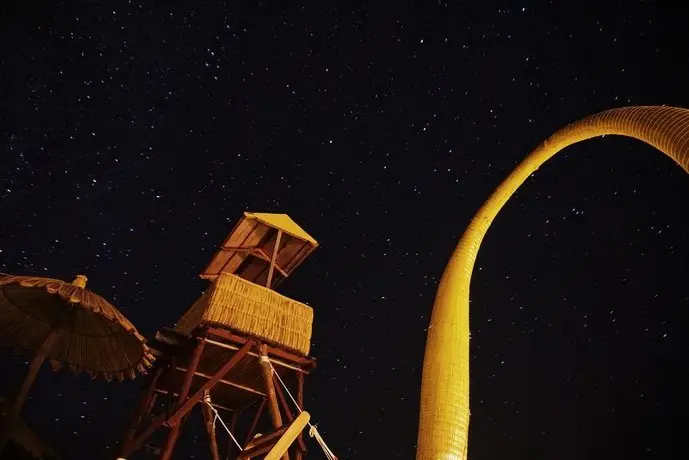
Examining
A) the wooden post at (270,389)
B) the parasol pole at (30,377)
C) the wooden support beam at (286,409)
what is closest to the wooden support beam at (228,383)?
the wooden support beam at (286,409)

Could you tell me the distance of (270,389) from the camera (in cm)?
783

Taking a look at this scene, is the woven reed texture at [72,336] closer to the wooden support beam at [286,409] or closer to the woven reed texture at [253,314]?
the woven reed texture at [253,314]

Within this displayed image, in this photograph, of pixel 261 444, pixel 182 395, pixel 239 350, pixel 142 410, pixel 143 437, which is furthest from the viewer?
pixel 142 410

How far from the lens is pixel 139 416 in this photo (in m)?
8.50

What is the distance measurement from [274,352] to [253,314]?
69 cm

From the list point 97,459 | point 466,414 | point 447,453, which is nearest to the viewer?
point 447,453

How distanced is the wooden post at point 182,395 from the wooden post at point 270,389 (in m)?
0.91

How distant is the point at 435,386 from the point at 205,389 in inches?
186

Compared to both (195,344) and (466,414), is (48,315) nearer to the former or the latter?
(195,344)

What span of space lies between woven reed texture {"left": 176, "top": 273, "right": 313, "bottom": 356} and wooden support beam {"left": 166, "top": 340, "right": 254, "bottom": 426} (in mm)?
288

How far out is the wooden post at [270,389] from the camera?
7.40 meters

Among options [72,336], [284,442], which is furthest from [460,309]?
[72,336]

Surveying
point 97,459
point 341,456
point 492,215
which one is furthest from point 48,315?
point 97,459

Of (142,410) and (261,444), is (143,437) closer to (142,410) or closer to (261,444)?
(142,410)
